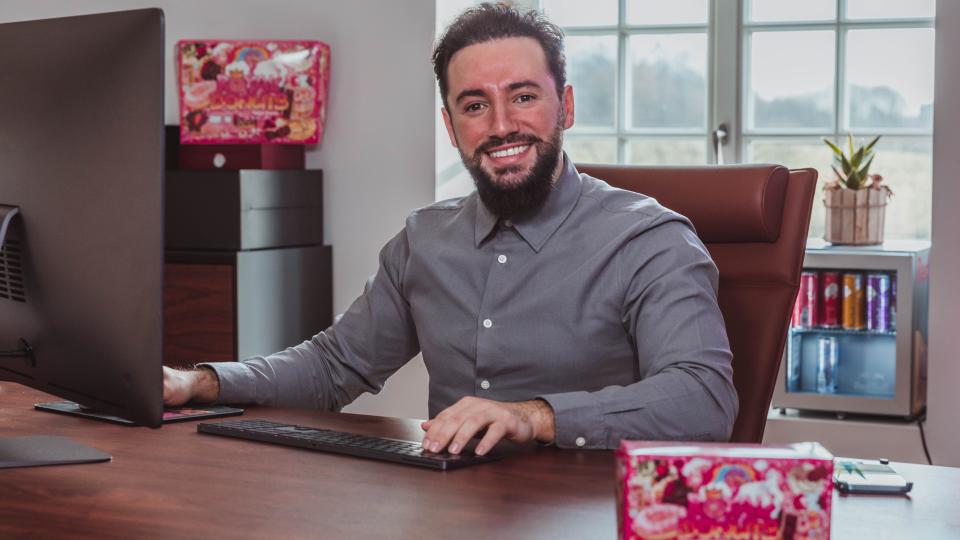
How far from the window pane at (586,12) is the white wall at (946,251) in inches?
42.4

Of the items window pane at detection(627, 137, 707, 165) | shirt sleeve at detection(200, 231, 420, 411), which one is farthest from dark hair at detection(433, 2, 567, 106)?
window pane at detection(627, 137, 707, 165)

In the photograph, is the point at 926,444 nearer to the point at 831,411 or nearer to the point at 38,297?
the point at 831,411

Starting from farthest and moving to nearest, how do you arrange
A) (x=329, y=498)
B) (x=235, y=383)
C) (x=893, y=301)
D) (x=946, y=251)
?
(x=893, y=301) → (x=946, y=251) → (x=235, y=383) → (x=329, y=498)

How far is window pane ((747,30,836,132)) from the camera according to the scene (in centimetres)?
384

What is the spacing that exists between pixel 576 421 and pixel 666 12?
2.76 meters

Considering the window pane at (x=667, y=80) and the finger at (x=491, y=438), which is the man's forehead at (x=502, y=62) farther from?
the window pane at (x=667, y=80)

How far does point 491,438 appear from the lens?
1.34 m

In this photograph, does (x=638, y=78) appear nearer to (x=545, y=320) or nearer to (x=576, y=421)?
(x=545, y=320)

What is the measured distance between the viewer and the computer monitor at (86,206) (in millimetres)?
1201

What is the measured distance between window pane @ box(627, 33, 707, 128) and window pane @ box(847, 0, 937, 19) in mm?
481

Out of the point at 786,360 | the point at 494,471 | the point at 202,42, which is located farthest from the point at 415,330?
the point at 202,42

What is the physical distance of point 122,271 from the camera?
1227 millimetres

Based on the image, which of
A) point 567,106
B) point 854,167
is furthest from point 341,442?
point 854,167

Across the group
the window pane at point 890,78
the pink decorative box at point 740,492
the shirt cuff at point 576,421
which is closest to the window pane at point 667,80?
the window pane at point 890,78
